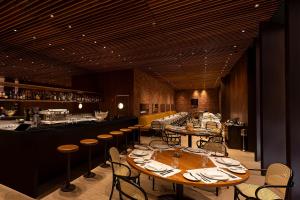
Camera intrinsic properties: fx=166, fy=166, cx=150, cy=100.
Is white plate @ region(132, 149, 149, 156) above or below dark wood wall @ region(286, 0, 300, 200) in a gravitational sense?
below

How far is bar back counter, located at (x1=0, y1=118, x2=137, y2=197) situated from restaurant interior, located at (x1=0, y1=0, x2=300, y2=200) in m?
0.02

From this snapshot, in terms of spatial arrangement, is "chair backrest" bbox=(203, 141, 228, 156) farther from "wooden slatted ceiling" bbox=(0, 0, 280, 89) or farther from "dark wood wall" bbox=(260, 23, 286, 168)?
"wooden slatted ceiling" bbox=(0, 0, 280, 89)

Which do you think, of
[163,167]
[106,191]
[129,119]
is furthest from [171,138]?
[163,167]

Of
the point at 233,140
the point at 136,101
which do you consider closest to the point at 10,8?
the point at 136,101

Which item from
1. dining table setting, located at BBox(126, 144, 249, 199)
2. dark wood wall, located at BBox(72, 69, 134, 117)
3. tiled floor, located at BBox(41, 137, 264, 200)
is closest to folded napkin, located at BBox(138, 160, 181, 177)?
dining table setting, located at BBox(126, 144, 249, 199)

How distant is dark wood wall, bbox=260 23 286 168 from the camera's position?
164 inches

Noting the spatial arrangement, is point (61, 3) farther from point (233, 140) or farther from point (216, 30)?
point (233, 140)

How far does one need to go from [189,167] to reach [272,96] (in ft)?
11.2

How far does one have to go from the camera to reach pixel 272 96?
4223 millimetres

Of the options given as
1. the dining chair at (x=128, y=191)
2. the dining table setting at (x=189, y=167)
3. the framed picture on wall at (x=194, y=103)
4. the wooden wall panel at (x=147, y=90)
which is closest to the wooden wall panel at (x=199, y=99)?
the framed picture on wall at (x=194, y=103)

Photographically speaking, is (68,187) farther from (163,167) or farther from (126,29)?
(126,29)

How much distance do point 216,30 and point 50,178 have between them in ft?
17.6

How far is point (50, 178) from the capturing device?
3.69 m

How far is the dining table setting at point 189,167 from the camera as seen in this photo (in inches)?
72.6
